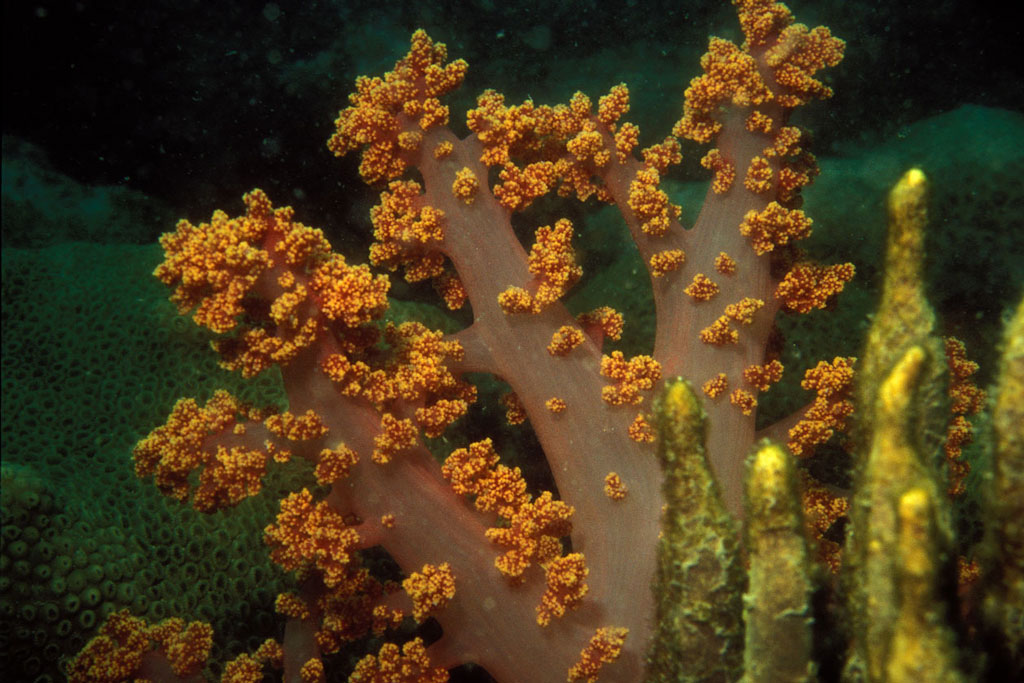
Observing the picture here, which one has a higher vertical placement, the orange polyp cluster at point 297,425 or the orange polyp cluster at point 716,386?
the orange polyp cluster at point 716,386

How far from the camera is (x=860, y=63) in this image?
6.04m

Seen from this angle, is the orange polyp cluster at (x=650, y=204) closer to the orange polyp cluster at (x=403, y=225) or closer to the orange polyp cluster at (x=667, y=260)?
the orange polyp cluster at (x=667, y=260)

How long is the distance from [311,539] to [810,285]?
2.34m

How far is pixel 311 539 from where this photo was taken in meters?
2.41

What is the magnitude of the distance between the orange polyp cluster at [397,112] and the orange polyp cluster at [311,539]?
1480 millimetres

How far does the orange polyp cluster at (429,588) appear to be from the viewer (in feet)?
8.02

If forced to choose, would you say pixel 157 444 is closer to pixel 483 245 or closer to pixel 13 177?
pixel 483 245

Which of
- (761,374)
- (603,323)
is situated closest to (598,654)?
(761,374)

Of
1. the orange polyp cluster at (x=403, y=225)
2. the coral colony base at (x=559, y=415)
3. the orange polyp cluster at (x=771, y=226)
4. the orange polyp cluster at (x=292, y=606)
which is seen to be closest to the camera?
the coral colony base at (x=559, y=415)

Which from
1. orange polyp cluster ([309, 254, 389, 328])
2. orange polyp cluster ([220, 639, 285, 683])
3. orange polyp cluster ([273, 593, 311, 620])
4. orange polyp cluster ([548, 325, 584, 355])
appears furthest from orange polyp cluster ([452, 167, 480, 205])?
orange polyp cluster ([220, 639, 285, 683])

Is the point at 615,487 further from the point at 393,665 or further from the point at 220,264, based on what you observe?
the point at 220,264

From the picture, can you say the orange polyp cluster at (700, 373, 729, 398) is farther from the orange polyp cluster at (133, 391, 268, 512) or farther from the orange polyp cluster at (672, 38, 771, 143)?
the orange polyp cluster at (133, 391, 268, 512)

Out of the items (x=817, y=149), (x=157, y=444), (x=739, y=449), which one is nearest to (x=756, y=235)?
(x=739, y=449)

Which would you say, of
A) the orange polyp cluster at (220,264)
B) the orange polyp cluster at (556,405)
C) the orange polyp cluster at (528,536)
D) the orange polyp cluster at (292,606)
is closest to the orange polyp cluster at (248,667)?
the orange polyp cluster at (292,606)
